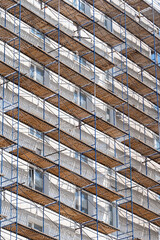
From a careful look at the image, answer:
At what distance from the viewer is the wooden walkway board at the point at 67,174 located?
3441 cm

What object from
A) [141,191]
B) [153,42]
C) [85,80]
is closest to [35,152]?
[85,80]

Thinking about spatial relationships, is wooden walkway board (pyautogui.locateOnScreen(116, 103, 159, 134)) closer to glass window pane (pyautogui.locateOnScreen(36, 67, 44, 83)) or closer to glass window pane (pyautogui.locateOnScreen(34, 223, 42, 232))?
glass window pane (pyautogui.locateOnScreen(36, 67, 44, 83))

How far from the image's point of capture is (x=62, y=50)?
39500mm

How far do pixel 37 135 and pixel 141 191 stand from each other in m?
8.12

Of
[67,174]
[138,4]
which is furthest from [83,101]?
[138,4]

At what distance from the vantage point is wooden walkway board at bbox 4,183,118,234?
109ft

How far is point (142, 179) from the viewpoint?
41156 millimetres

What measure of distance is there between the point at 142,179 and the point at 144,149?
77.2 inches

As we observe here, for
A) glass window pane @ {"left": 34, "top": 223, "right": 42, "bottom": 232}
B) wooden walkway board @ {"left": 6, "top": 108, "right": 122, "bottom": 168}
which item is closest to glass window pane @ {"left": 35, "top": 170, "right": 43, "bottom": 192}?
glass window pane @ {"left": 34, "top": 223, "right": 42, "bottom": 232}

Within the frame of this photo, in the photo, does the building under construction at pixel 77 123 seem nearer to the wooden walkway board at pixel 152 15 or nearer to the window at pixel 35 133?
the window at pixel 35 133

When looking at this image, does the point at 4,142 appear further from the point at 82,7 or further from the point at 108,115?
the point at 82,7

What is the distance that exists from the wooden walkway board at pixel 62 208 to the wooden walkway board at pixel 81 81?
719 cm

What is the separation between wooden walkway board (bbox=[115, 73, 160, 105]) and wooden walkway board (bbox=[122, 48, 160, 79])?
1.63m

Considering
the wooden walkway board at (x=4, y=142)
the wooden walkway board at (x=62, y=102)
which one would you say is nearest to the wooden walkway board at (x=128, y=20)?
the wooden walkway board at (x=62, y=102)
